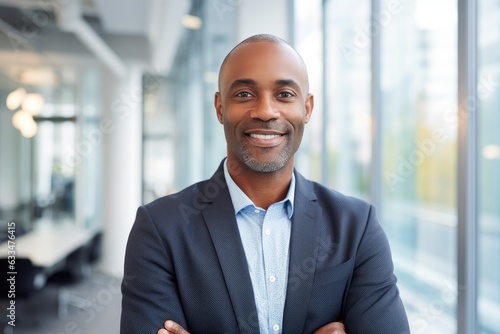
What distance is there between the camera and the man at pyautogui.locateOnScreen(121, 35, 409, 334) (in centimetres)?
116

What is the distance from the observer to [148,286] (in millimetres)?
1193

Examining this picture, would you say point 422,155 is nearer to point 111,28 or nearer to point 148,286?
point 148,286

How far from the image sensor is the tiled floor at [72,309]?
4.42 metres

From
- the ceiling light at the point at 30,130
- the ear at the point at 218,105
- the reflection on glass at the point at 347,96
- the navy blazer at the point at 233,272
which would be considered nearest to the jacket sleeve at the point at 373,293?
the navy blazer at the point at 233,272

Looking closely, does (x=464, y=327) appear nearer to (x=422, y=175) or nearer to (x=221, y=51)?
(x=422, y=175)

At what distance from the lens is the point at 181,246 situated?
3.96 feet

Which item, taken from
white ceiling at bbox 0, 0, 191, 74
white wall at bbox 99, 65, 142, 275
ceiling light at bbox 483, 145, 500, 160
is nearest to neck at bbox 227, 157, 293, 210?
ceiling light at bbox 483, 145, 500, 160

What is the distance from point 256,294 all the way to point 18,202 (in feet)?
16.2

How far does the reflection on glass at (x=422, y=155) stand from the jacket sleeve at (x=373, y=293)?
1.13 meters

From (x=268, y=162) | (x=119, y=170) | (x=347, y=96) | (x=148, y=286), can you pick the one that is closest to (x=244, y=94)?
(x=268, y=162)

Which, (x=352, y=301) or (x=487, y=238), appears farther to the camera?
(x=487, y=238)

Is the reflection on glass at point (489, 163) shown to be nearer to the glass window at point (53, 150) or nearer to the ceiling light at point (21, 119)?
the glass window at point (53, 150)

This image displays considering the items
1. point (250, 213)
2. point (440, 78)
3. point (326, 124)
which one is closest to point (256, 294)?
point (250, 213)

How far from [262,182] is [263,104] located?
22 centimetres
